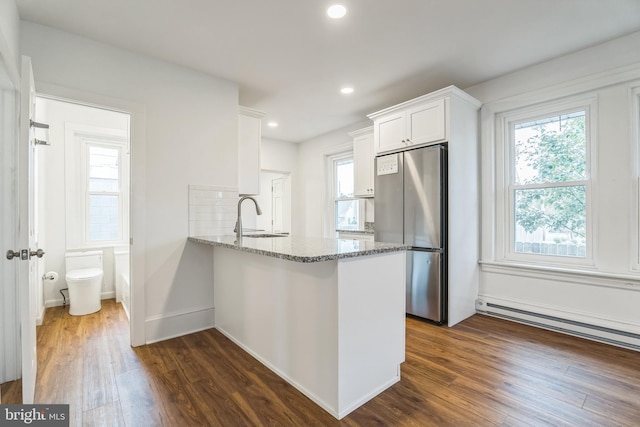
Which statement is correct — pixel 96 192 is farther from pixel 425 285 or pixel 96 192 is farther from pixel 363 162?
pixel 425 285

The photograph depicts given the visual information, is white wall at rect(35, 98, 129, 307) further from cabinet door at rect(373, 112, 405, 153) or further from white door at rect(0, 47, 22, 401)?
cabinet door at rect(373, 112, 405, 153)

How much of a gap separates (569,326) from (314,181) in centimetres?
410

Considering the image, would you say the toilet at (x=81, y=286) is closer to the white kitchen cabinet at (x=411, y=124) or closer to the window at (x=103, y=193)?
the window at (x=103, y=193)

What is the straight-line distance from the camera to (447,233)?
3.05 metres

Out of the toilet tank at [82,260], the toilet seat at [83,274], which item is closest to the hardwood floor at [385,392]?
the toilet seat at [83,274]

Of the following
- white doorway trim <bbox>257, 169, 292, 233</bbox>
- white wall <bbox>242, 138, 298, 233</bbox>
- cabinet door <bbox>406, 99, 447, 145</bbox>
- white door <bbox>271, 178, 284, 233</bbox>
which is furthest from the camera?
white door <bbox>271, 178, 284, 233</bbox>

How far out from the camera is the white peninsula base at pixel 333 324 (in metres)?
1.64

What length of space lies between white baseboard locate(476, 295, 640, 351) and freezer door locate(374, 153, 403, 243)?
4.07ft

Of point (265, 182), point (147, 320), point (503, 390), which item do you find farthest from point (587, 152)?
point (265, 182)

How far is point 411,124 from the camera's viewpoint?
329 cm

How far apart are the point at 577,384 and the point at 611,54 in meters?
2.66

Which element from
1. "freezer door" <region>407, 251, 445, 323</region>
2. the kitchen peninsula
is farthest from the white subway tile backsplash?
"freezer door" <region>407, 251, 445, 323</region>

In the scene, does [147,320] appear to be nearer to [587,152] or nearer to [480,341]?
[480,341]

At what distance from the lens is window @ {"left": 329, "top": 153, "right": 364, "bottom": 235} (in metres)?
5.02
